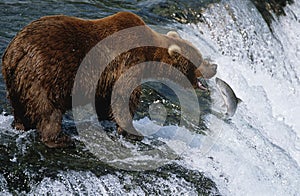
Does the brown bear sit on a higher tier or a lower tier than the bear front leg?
higher

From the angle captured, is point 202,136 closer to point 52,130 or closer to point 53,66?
point 52,130

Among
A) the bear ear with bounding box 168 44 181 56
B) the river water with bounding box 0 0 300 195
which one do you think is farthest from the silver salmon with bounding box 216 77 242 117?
the bear ear with bounding box 168 44 181 56

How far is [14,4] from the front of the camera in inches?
362

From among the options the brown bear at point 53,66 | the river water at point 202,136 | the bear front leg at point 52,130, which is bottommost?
the river water at point 202,136

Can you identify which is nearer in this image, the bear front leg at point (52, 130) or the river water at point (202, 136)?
the river water at point (202, 136)

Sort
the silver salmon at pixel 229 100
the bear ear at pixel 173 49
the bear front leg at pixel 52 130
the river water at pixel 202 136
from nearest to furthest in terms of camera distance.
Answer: the river water at pixel 202 136 → the bear front leg at pixel 52 130 → the bear ear at pixel 173 49 → the silver salmon at pixel 229 100

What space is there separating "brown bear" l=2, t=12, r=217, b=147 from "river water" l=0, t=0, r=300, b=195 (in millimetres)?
271

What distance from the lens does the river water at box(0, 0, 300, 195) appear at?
15.5 ft

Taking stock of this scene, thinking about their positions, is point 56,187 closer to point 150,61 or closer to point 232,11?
point 150,61

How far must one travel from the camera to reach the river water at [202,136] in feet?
15.5

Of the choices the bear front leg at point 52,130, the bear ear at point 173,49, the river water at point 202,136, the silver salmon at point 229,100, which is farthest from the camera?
the silver salmon at point 229,100

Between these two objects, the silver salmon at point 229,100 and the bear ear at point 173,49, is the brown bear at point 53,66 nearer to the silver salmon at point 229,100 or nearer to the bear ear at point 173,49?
the bear ear at point 173,49

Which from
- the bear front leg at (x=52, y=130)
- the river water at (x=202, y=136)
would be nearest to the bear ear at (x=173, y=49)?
the river water at (x=202, y=136)

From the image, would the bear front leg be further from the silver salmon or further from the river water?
the silver salmon
